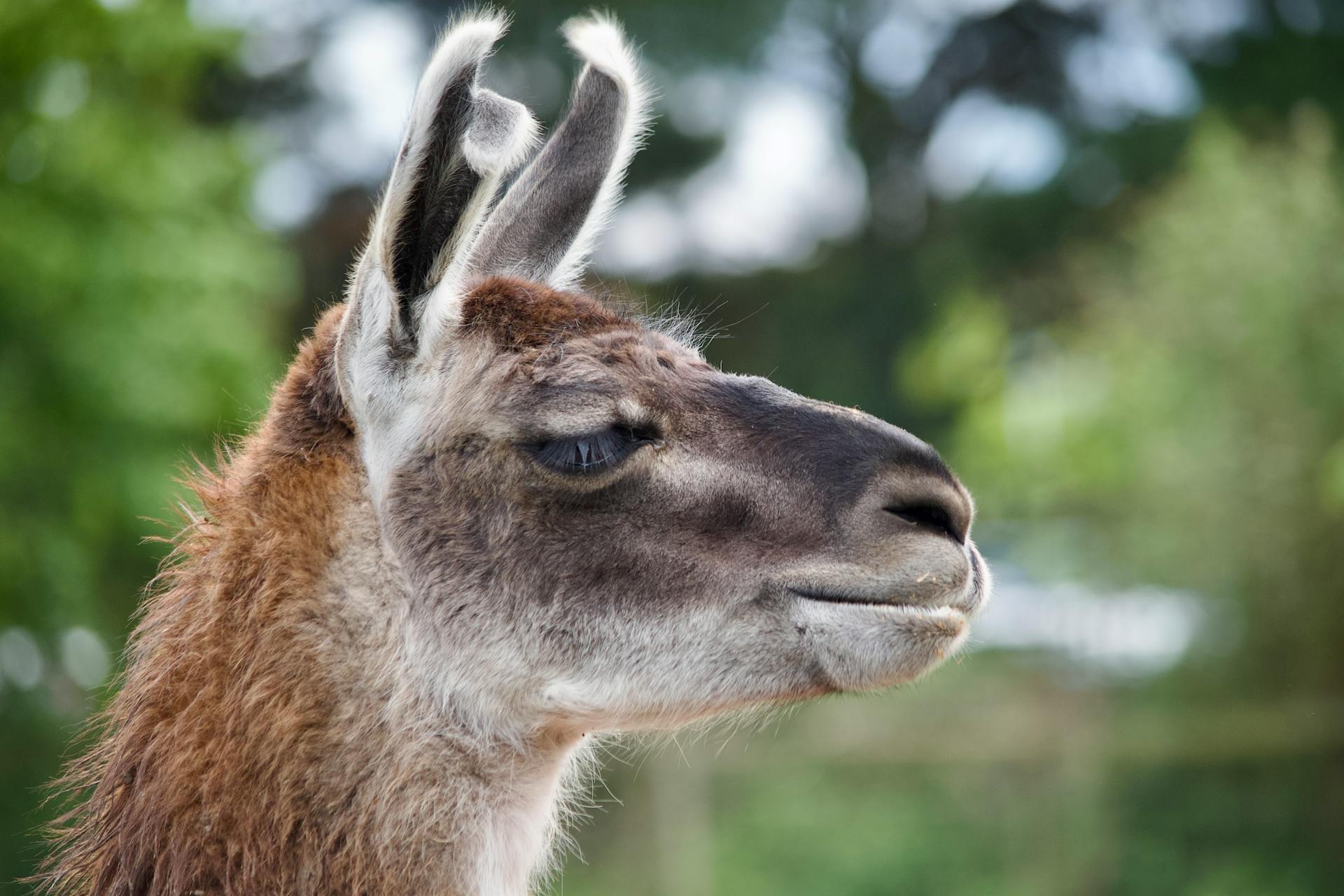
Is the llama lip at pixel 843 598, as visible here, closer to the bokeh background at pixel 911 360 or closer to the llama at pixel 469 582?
the llama at pixel 469 582

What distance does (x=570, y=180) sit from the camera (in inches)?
144

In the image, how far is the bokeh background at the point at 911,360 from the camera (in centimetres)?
928

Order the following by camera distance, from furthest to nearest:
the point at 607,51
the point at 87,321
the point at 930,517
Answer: the point at 87,321 < the point at 607,51 < the point at 930,517

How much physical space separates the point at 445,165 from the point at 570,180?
937mm

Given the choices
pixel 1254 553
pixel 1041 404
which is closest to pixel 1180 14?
pixel 1041 404

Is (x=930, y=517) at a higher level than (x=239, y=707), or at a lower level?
higher

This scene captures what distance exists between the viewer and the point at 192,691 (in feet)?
8.92

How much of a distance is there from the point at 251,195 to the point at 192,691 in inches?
389

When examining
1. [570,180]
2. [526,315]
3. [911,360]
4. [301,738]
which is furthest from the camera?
[911,360]

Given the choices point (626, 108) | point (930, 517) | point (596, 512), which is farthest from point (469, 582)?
point (626, 108)

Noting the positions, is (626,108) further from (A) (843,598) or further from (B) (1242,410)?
(B) (1242,410)

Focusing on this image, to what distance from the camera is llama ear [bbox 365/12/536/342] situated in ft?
8.68

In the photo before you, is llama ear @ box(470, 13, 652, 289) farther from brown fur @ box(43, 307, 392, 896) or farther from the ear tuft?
brown fur @ box(43, 307, 392, 896)

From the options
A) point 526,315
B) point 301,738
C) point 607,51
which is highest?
point 607,51
